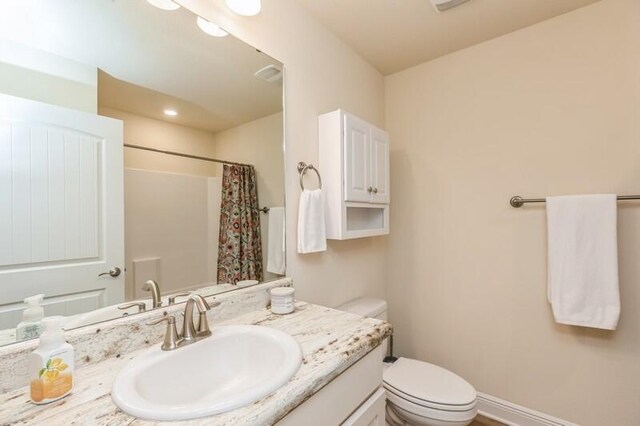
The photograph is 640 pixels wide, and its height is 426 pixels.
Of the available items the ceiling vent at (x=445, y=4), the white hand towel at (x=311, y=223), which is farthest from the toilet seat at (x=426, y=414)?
the ceiling vent at (x=445, y=4)

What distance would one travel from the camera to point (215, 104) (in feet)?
3.70

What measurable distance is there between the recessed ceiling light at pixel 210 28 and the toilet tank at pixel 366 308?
1.41 meters

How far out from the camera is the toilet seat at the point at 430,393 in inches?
47.8

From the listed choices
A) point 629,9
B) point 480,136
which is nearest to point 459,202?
point 480,136

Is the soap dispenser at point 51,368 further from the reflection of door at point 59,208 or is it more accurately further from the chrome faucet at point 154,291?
the chrome faucet at point 154,291

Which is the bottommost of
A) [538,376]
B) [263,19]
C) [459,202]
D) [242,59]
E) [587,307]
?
[538,376]

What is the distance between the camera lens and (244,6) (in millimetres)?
1087

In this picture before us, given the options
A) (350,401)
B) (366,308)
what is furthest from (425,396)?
(350,401)

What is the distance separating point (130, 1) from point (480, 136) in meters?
1.77

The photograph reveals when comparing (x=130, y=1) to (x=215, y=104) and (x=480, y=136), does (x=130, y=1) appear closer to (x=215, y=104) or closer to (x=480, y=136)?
(x=215, y=104)

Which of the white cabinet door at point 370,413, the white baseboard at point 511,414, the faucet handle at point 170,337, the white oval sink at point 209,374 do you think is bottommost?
the white baseboard at point 511,414

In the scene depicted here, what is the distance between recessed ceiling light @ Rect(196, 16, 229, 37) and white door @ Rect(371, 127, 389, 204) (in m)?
0.88

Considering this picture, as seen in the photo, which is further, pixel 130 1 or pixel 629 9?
pixel 629 9

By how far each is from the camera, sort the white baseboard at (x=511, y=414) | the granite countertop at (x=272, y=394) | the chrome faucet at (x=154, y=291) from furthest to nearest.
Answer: the white baseboard at (x=511, y=414)
the chrome faucet at (x=154, y=291)
the granite countertop at (x=272, y=394)
